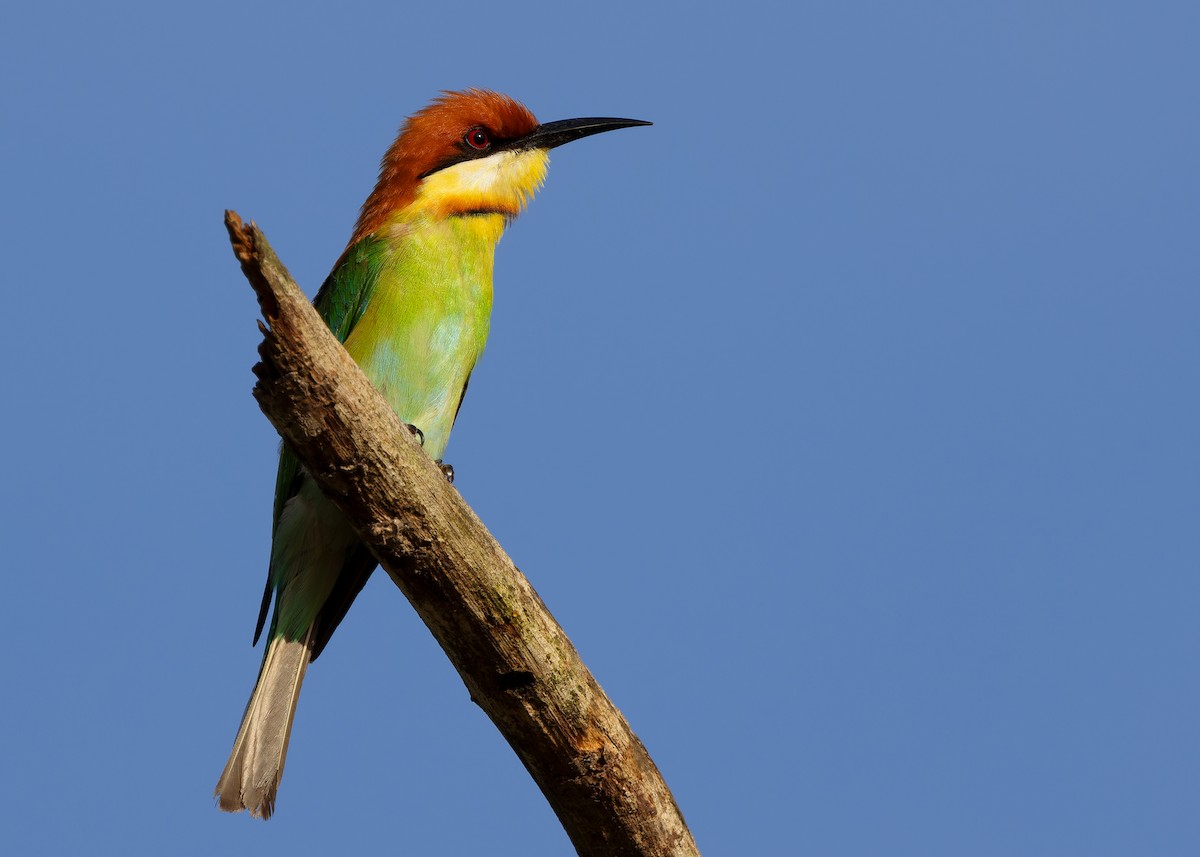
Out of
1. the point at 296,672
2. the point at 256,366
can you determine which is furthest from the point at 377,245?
the point at 256,366

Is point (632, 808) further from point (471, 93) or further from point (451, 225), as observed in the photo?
point (471, 93)

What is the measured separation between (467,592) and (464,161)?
8.40ft

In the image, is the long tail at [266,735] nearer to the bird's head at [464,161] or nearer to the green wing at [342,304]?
the green wing at [342,304]

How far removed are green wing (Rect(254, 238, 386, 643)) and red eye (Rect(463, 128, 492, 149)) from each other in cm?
75

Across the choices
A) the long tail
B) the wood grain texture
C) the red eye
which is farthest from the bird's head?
the wood grain texture

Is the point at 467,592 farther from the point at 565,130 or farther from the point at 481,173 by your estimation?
the point at 565,130

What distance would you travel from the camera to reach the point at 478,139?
5.42 m

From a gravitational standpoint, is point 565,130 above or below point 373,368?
above

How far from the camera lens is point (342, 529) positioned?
15.1 feet

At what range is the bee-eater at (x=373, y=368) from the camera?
4402 mm

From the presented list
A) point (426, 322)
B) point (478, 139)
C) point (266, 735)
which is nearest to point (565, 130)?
point (478, 139)

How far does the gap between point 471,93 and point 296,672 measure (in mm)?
2642

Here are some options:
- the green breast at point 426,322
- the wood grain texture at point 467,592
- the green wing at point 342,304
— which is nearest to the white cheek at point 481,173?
the green breast at point 426,322

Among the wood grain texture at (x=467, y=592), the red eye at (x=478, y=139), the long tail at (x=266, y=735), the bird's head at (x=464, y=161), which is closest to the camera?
the wood grain texture at (x=467, y=592)
